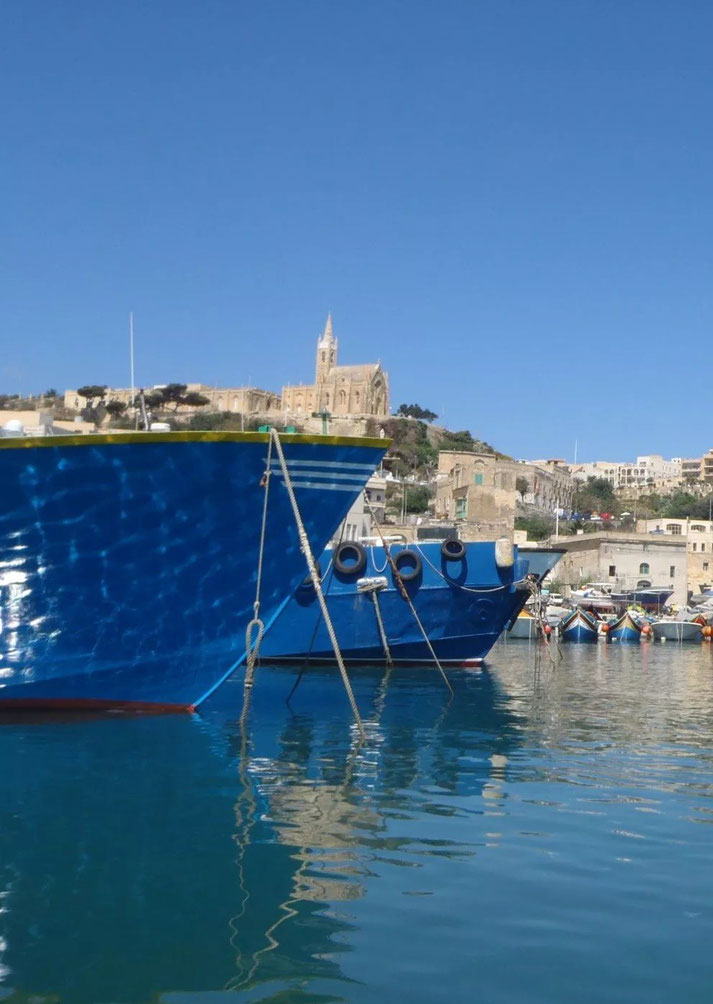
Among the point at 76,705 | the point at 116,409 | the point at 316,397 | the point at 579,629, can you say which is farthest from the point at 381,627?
the point at 316,397

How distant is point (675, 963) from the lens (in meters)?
5.78

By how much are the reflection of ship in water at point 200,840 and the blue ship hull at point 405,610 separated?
8.34 metres

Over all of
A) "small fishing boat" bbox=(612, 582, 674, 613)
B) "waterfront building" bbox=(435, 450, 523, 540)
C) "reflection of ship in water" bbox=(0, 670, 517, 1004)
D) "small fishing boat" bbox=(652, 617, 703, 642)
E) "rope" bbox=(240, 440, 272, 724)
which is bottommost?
"small fishing boat" bbox=(652, 617, 703, 642)

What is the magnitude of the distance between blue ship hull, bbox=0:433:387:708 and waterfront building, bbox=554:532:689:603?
47994 millimetres

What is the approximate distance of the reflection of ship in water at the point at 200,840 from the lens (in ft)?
18.9

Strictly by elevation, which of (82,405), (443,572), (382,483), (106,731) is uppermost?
(82,405)

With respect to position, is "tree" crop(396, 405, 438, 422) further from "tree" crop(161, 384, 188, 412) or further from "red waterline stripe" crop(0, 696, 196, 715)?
"red waterline stripe" crop(0, 696, 196, 715)

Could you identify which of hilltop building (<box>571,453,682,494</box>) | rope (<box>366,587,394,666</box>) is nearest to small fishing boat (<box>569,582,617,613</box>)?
rope (<box>366,587,394,666</box>)

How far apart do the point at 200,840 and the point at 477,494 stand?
64.8 meters

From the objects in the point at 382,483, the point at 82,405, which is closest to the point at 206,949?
the point at 382,483

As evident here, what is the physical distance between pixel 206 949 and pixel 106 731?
7722 mm

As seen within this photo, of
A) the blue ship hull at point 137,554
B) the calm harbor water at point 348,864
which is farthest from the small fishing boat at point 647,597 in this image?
the blue ship hull at point 137,554

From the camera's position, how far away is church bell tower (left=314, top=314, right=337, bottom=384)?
149 meters

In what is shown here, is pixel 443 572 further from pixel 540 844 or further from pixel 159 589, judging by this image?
pixel 540 844
